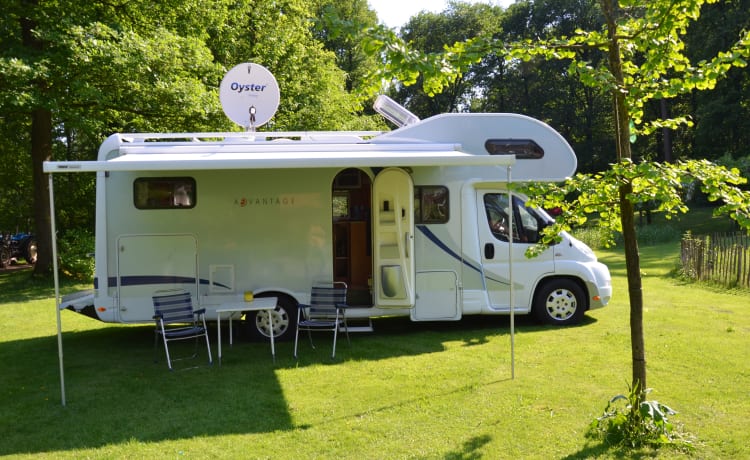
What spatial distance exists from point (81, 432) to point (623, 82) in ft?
16.5

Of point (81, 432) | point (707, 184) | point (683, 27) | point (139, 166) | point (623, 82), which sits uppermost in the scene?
point (683, 27)

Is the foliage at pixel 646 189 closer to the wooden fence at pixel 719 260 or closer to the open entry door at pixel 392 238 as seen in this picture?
the open entry door at pixel 392 238

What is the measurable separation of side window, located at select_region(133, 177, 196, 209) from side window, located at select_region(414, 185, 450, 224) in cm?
288

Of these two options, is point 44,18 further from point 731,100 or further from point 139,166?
point 731,100

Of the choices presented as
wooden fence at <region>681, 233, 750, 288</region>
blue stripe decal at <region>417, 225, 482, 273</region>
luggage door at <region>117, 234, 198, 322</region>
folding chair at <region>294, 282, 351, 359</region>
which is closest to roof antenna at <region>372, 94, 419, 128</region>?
blue stripe decal at <region>417, 225, 482, 273</region>

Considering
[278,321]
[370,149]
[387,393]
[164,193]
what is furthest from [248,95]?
[387,393]

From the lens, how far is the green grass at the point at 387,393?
459 centimetres

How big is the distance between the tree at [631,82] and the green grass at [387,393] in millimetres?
1033

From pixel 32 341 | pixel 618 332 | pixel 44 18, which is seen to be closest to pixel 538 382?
pixel 618 332

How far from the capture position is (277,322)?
7875 millimetres

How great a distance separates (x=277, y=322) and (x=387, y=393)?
8.24ft

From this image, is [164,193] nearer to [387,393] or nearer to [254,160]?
[254,160]

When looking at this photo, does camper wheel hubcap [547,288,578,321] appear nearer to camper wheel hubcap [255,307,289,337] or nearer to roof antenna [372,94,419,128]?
roof antenna [372,94,419,128]

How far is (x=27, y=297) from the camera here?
13.0 m
